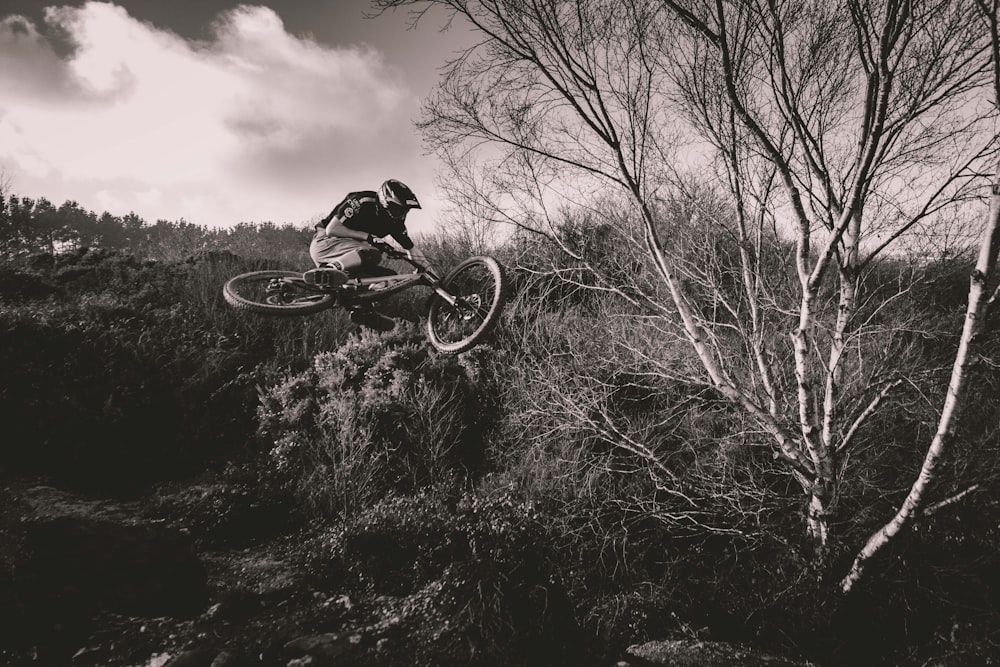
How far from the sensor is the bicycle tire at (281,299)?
602 centimetres

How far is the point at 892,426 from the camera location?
9.80 m

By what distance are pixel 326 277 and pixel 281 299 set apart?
0.97 metres

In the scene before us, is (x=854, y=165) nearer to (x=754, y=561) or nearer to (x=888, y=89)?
(x=888, y=89)

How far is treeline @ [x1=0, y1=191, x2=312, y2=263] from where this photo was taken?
708 inches

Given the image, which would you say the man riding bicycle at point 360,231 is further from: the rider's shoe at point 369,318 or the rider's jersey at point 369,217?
the rider's shoe at point 369,318

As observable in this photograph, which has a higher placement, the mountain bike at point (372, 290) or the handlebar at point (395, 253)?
the handlebar at point (395, 253)

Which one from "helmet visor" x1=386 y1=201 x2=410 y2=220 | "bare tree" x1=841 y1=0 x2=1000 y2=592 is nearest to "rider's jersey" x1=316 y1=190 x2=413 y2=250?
"helmet visor" x1=386 y1=201 x2=410 y2=220

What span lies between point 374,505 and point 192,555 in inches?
117

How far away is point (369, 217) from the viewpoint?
19.3 ft

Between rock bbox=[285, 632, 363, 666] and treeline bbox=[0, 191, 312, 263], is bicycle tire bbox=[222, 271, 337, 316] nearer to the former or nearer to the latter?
rock bbox=[285, 632, 363, 666]

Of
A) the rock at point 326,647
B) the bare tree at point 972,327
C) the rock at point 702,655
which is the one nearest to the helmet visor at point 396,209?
the bare tree at point 972,327

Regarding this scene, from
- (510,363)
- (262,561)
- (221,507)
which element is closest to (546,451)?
(510,363)

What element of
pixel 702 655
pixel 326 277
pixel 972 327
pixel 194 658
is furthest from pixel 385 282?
pixel 702 655


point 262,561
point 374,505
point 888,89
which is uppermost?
point 888,89
